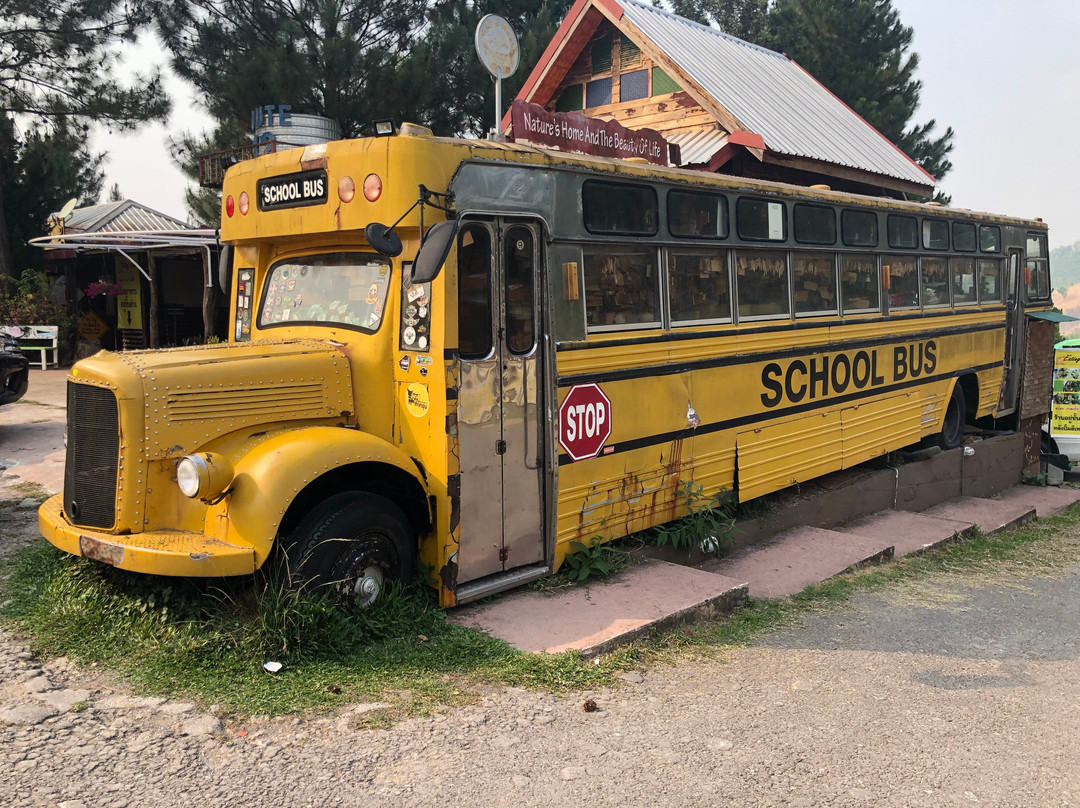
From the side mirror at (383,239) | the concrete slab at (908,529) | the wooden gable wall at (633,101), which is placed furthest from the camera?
the wooden gable wall at (633,101)

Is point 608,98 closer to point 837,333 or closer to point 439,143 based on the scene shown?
point 837,333

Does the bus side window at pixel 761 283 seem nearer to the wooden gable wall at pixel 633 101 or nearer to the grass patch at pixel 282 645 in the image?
the grass patch at pixel 282 645

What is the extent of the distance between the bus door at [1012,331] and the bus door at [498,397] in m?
8.29

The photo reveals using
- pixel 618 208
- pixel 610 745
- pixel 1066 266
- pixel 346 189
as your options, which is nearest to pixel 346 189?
pixel 346 189

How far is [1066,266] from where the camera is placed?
14050 centimetres

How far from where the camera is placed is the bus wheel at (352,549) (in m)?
4.38

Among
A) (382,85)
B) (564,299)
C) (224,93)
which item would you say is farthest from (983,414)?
(224,93)

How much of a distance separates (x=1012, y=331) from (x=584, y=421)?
27.0 ft

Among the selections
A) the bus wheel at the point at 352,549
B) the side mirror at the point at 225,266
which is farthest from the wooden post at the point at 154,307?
the bus wheel at the point at 352,549

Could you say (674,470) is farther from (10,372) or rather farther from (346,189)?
(10,372)

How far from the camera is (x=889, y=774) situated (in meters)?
3.63

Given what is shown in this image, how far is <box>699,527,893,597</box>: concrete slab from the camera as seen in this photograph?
6.28 metres

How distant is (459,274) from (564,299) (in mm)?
784

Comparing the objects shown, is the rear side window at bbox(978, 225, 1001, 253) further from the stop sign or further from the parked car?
the parked car
